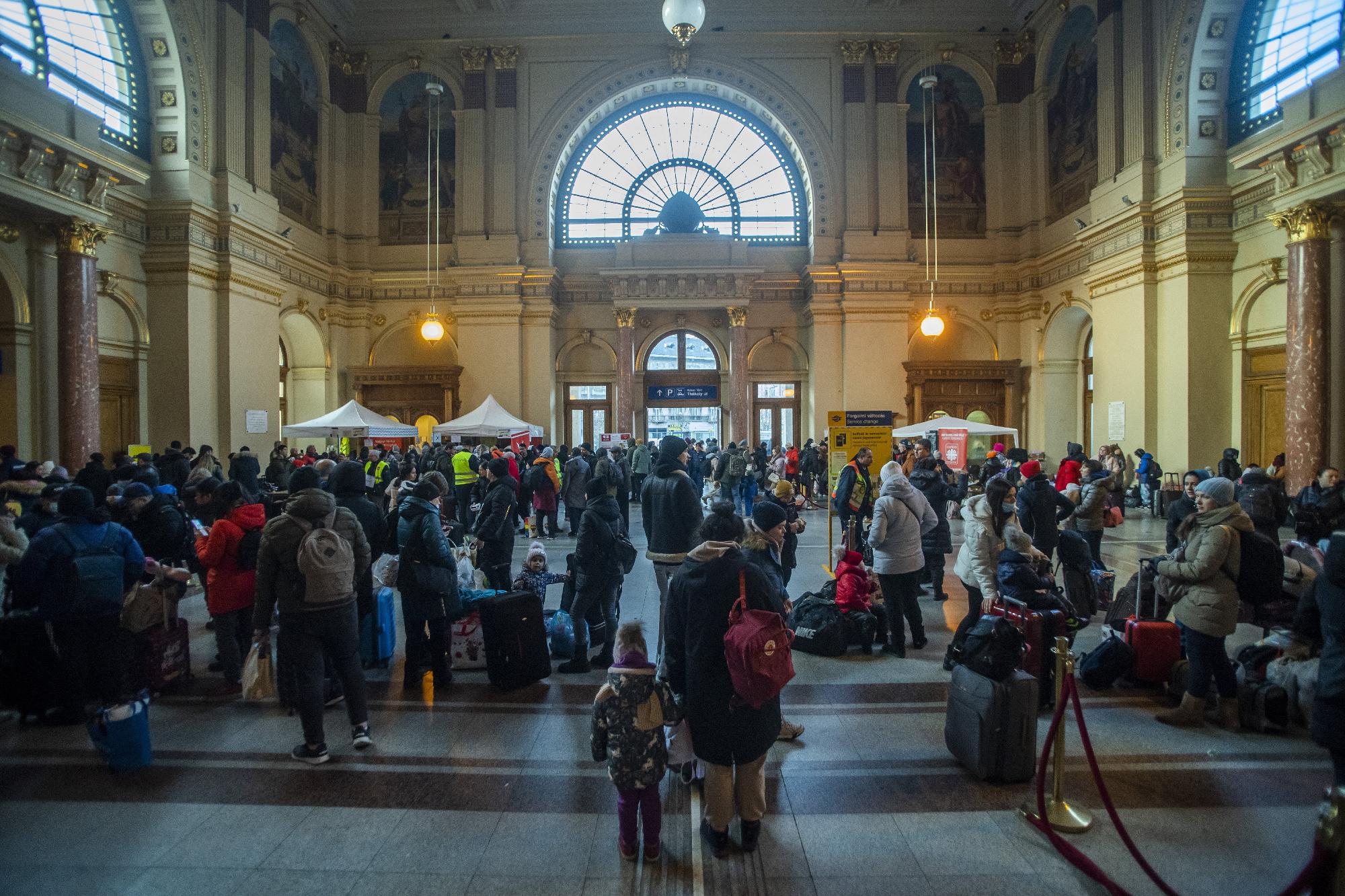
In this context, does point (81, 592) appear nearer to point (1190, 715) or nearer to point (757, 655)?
point (757, 655)

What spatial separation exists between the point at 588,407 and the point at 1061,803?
1999 cm

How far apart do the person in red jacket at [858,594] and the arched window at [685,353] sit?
54.1ft

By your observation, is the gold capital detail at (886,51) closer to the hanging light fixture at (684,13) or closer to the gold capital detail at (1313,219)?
the gold capital detail at (1313,219)

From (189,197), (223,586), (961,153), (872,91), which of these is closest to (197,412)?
(189,197)

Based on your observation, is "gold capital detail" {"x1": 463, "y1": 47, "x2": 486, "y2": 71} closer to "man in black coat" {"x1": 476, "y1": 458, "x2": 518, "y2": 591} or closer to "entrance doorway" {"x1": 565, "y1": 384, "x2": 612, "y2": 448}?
"entrance doorway" {"x1": 565, "y1": 384, "x2": 612, "y2": 448}

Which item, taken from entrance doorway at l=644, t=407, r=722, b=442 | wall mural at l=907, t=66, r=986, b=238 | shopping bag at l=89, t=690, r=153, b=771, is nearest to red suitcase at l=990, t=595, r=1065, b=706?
shopping bag at l=89, t=690, r=153, b=771

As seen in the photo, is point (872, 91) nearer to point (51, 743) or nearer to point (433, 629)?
point (433, 629)

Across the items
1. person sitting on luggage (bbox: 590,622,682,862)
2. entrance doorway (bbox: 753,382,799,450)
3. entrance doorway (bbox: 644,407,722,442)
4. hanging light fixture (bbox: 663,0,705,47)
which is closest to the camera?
person sitting on luggage (bbox: 590,622,682,862)

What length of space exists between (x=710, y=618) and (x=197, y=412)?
15.1 meters

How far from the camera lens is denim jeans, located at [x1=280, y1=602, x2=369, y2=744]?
164 inches

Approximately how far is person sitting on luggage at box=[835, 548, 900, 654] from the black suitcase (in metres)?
2.67

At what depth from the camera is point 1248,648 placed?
5.01 metres

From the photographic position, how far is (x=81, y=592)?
4441 mm

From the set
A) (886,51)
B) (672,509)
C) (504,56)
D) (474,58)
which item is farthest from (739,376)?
(672,509)
